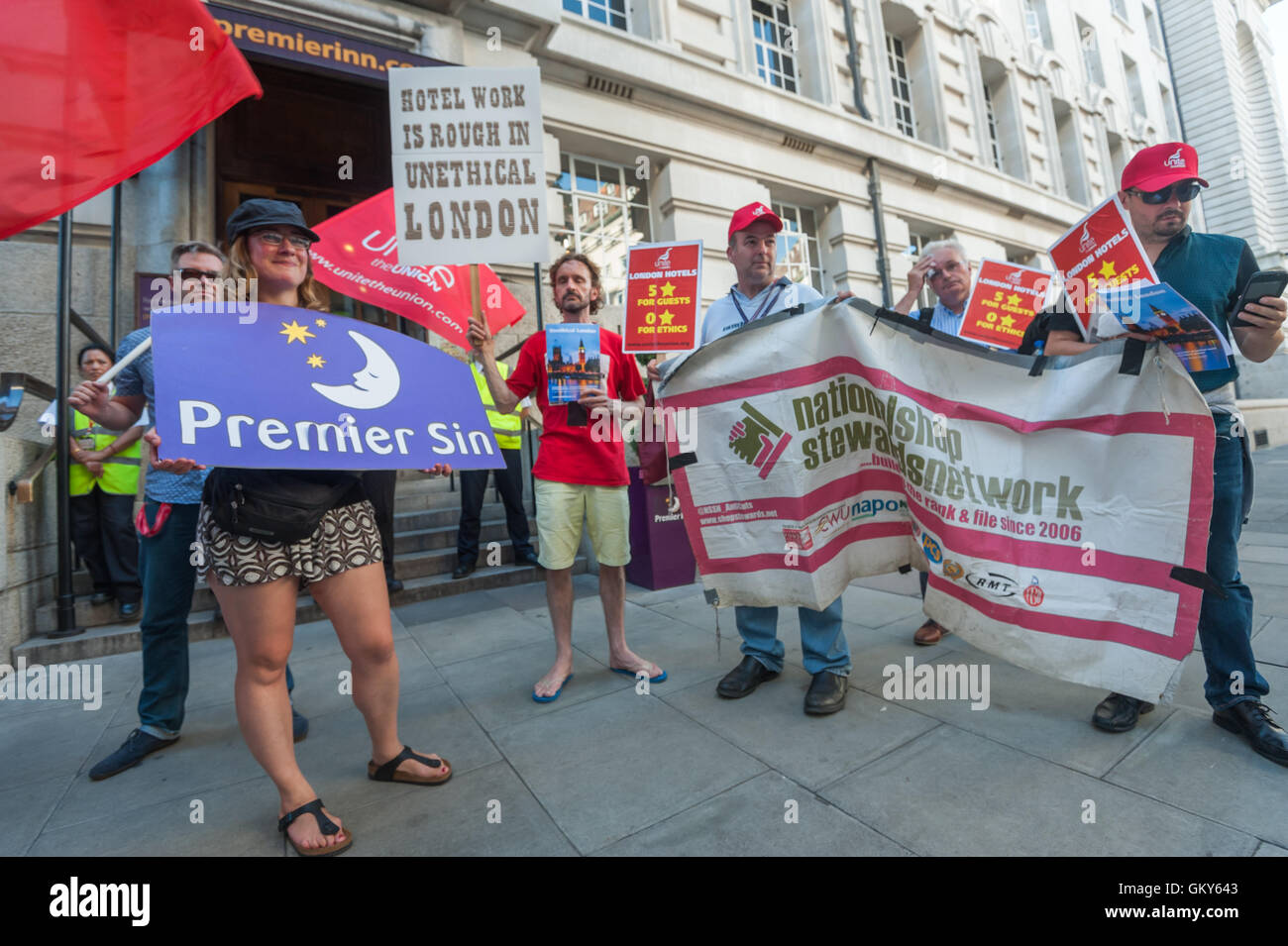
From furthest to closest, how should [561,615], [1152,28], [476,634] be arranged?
[1152,28], [476,634], [561,615]

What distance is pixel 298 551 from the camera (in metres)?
1.88

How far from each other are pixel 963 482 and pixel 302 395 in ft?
8.42

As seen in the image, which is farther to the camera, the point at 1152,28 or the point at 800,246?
the point at 1152,28

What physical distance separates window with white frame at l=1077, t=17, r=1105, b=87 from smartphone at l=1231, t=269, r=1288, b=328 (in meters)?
23.3

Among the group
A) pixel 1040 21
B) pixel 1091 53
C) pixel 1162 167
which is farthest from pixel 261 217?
pixel 1091 53

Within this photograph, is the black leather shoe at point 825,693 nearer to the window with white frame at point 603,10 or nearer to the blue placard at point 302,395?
the blue placard at point 302,395

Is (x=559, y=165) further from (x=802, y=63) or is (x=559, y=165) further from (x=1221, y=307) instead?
(x=1221, y=307)

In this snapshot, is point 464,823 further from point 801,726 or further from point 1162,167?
point 1162,167

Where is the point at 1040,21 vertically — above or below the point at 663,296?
above

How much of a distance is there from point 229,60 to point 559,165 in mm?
6276

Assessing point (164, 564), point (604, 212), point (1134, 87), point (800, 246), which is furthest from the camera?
point (1134, 87)

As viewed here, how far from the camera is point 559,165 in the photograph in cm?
851

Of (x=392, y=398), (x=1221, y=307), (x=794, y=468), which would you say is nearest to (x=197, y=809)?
(x=392, y=398)

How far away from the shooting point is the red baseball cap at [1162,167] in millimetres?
2197
